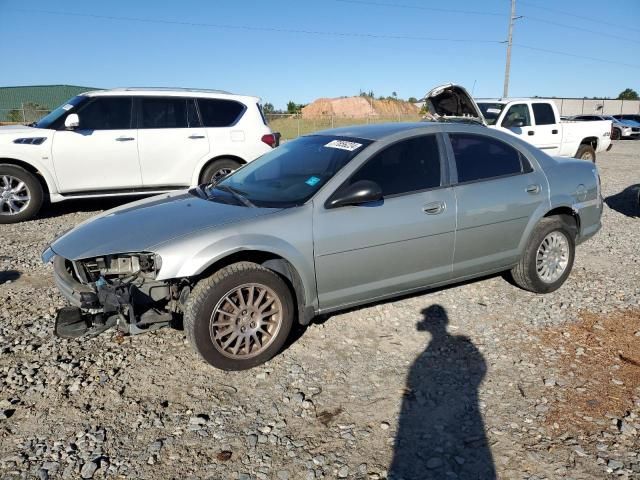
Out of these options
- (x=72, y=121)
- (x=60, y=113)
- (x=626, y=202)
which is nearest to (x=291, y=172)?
(x=72, y=121)

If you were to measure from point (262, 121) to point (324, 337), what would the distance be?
5531 mm

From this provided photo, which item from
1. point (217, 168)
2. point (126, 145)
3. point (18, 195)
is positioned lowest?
point (18, 195)

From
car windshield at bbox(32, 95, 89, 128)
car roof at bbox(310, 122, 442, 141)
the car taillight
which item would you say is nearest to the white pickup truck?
the car taillight

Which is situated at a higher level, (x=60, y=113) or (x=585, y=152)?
(x=60, y=113)

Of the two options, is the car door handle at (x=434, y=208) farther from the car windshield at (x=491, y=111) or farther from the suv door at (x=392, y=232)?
the car windshield at (x=491, y=111)

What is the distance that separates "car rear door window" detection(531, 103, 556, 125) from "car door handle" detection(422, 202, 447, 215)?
8680 mm

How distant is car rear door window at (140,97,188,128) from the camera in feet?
26.0

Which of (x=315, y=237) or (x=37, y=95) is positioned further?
(x=37, y=95)

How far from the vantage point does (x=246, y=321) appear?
3.42 meters

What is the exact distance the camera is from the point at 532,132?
11.2 meters

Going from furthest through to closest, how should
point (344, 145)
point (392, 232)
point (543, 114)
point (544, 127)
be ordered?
point (543, 114)
point (544, 127)
point (344, 145)
point (392, 232)

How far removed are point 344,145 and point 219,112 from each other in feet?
15.9

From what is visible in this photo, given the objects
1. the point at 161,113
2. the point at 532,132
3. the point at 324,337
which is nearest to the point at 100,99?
the point at 161,113

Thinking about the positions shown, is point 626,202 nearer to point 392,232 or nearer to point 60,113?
point 392,232
